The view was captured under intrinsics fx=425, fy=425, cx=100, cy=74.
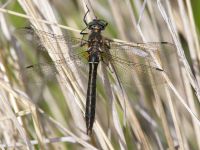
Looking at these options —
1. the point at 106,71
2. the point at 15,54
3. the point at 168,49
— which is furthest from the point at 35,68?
the point at 168,49

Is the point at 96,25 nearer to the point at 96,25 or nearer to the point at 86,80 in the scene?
the point at 96,25

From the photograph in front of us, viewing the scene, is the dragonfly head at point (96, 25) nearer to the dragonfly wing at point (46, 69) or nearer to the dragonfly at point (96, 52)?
the dragonfly at point (96, 52)

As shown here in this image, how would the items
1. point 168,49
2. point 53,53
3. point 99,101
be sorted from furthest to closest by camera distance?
point 99,101, point 168,49, point 53,53

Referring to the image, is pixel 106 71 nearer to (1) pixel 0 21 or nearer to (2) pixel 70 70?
(2) pixel 70 70

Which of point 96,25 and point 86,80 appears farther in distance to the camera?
point 86,80

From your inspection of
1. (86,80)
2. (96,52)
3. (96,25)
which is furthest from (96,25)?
(86,80)

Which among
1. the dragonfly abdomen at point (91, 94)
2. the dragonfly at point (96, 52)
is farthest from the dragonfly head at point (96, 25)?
the dragonfly abdomen at point (91, 94)

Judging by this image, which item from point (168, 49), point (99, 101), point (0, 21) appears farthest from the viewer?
point (99, 101)
